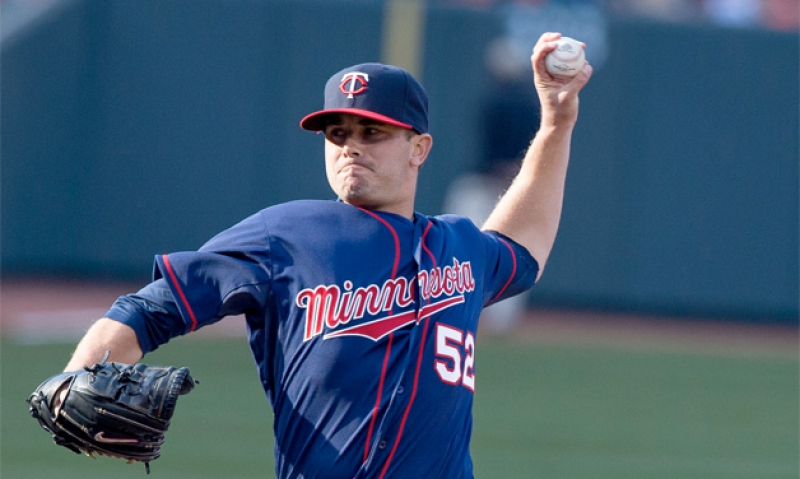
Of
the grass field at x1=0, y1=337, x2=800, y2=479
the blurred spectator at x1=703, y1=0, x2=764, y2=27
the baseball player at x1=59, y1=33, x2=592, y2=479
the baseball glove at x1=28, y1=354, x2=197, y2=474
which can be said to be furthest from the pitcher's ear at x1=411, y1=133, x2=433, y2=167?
the blurred spectator at x1=703, y1=0, x2=764, y2=27

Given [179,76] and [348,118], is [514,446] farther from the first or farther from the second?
[179,76]

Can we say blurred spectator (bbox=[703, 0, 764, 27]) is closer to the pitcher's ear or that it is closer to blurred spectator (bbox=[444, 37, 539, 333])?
blurred spectator (bbox=[444, 37, 539, 333])

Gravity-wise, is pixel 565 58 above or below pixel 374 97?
above

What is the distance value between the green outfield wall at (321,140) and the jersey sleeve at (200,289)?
33.8 feet

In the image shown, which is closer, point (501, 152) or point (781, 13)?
point (501, 152)

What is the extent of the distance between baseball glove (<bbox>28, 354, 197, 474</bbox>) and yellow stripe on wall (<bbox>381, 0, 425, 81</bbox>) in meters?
10.4

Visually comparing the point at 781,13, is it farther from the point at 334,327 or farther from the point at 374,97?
the point at 334,327

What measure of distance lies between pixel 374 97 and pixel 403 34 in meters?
10.2

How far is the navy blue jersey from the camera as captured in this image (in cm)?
263

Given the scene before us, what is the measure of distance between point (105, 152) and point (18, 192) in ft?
3.26

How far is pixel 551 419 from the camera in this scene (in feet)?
24.8

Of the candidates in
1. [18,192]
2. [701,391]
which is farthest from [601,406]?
[18,192]

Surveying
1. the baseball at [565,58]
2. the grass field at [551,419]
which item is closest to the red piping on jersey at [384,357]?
the baseball at [565,58]

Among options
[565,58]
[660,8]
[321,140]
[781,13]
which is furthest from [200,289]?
[781,13]
